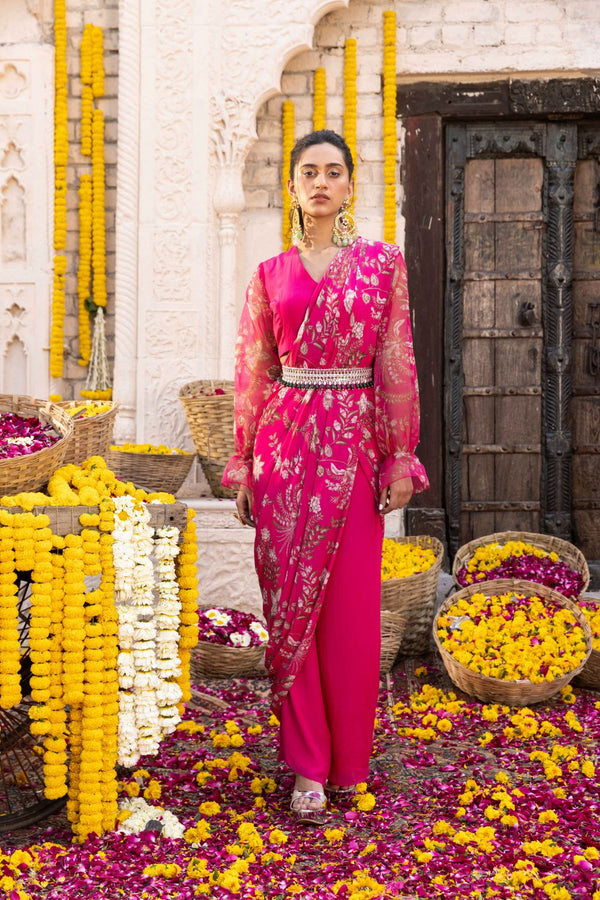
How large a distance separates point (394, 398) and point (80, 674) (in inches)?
46.9

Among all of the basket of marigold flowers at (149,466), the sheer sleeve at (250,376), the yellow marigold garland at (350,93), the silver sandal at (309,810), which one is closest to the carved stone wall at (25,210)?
the basket of marigold flowers at (149,466)

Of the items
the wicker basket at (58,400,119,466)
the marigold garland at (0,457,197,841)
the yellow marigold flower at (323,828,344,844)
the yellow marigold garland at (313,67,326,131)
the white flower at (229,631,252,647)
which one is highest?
the yellow marigold garland at (313,67,326,131)

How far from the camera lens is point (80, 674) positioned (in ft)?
8.34

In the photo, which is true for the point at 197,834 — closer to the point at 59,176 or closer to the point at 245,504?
the point at 245,504

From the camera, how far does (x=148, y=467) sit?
15.6 feet

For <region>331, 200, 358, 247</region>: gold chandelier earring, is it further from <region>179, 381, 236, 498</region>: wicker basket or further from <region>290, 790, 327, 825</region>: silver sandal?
<region>179, 381, 236, 498</region>: wicker basket

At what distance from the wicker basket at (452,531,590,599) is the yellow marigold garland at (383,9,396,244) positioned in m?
1.75

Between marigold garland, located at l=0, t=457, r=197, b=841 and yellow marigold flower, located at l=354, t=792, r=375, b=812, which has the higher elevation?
marigold garland, located at l=0, t=457, r=197, b=841

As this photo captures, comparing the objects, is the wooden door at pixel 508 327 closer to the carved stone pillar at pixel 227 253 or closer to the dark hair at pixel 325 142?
the carved stone pillar at pixel 227 253

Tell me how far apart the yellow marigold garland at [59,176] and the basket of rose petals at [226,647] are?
79.7 inches

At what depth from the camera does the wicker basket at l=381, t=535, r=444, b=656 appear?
449cm

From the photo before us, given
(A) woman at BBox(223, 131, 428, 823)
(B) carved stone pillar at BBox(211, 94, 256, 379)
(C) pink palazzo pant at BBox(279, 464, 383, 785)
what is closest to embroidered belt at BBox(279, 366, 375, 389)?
(A) woman at BBox(223, 131, 428, 823)

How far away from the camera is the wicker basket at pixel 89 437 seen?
10.5ft

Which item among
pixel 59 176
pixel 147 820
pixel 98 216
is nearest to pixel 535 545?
pixel 147 820
